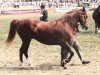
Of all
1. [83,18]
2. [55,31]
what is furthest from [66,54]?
[83,18]

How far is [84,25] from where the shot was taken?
1208 cm

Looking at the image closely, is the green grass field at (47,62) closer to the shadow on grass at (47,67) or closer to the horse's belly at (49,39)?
the shadow on grass at (47,67)

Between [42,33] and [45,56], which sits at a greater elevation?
[42,33]

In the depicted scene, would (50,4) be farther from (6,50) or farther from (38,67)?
(38,67)

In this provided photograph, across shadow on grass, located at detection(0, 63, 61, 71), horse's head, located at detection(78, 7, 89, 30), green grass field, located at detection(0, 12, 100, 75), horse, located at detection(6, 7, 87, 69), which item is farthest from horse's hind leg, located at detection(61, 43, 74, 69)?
horse's head, located at detection(78, 7, 89, 30)

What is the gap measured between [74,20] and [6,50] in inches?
201

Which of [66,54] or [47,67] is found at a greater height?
[66,54]

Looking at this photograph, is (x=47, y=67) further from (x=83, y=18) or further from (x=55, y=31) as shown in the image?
(x=83, y=18)

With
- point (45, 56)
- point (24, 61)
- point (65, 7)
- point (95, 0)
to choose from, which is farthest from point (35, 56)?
point (95, 0)

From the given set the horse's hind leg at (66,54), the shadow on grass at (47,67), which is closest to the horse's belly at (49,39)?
the horse's hind leg at (66,54)

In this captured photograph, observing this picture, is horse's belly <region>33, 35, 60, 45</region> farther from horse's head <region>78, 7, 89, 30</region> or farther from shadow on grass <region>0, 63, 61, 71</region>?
horse's head <region>78, 7, 89, 30</region>

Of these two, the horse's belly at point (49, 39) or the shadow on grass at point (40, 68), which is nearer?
the shadow on grass at point (40, 68)

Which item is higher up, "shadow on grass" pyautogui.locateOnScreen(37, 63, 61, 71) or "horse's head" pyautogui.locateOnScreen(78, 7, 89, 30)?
"horse's head" pyautogui.locateOnScreen(78, 7, 89, 30)

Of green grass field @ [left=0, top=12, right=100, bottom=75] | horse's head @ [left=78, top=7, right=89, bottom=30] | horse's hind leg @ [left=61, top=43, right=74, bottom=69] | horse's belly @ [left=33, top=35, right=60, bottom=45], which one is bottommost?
green grass field @ [left=0, top=12, right=100, bottom=75]
